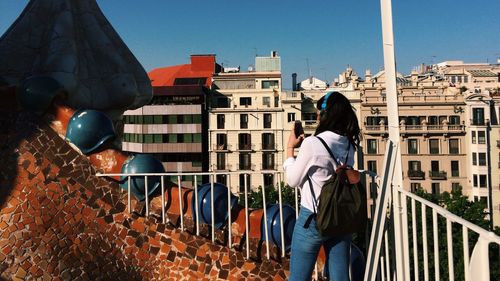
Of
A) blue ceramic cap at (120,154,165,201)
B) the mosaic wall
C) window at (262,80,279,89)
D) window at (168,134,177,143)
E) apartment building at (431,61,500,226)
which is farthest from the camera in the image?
window at (262,80,279,89)

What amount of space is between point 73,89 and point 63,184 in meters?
1.45

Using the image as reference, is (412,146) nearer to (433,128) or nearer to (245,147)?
(433,128)

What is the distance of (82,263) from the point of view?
15.9ft

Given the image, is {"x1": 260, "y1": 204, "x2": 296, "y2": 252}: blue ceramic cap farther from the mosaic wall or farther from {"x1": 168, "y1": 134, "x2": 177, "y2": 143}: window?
{"x1": 168, "y1": 134, "x2": 177, "y2": 143}: window

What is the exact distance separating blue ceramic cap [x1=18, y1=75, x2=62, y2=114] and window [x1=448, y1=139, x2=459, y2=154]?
3601 cm

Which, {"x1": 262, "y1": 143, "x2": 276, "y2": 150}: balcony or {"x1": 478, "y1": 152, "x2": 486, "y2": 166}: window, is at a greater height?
{"x1": 262, "y1": 143, "x2": 276, "y2": 150}: balcony

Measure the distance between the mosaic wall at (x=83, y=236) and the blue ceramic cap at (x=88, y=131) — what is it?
0.21 meters

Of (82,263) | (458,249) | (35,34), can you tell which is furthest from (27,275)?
(458,249)

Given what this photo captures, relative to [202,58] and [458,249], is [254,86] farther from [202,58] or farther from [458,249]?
[458,249]

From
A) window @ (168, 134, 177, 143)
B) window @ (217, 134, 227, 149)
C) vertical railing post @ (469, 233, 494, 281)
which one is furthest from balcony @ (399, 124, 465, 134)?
vertical railing post @ (469, 233, 494, 281)

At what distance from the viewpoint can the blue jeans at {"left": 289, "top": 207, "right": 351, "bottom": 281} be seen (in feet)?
9.56

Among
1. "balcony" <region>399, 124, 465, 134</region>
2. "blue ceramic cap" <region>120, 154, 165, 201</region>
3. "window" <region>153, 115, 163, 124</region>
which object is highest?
"window" <region>153, 115, 163, 124</region>

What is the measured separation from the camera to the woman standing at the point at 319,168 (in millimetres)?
2830

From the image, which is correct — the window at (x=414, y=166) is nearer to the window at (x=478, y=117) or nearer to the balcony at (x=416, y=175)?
the balcony at (x=416, y=175)
